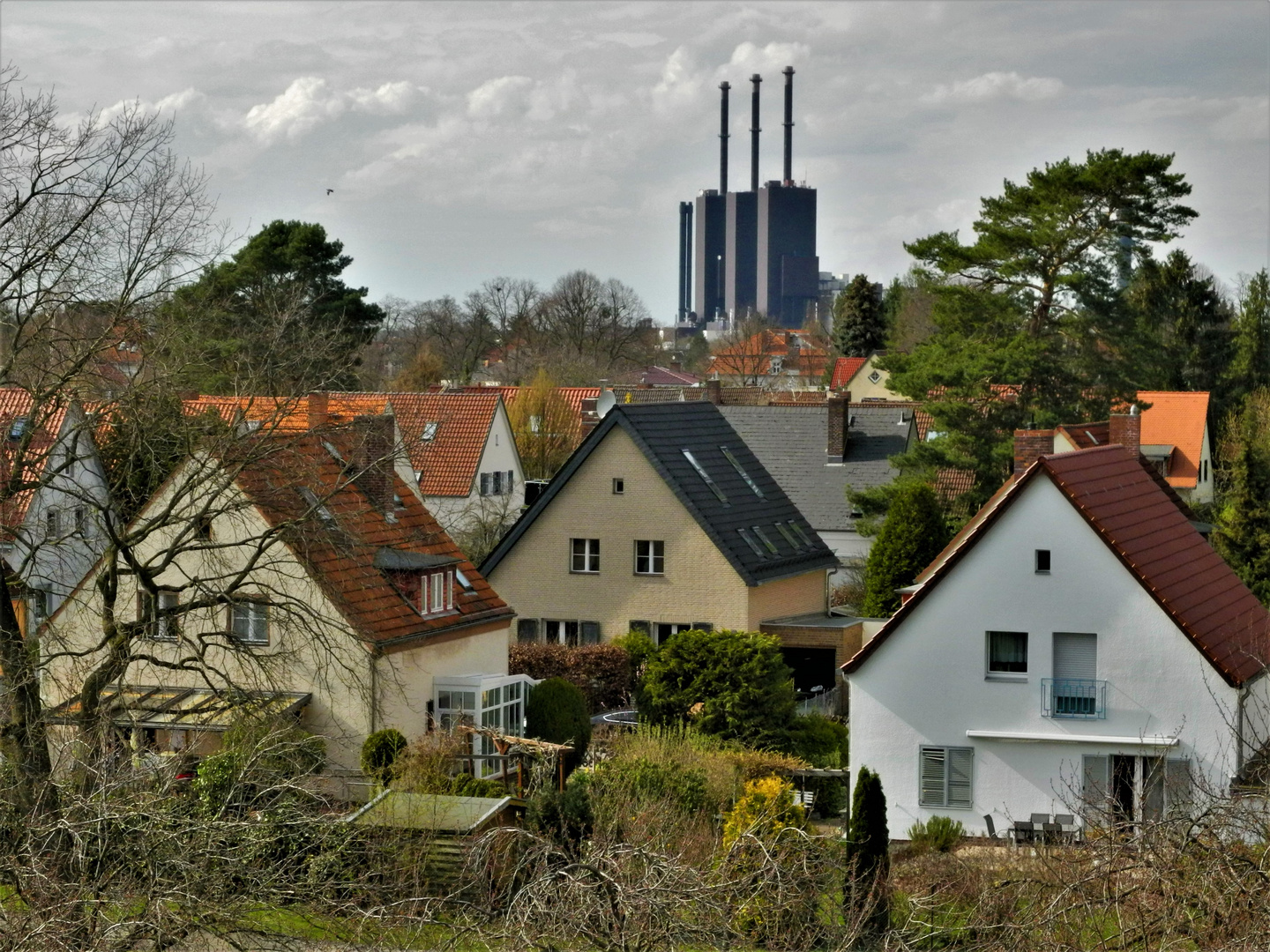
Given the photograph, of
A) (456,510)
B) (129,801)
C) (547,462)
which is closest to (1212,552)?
(129,801)

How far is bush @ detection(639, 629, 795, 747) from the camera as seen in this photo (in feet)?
98.3

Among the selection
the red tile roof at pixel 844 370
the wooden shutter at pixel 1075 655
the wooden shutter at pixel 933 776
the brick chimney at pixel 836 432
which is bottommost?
the wooden shutter at pixel 933 776

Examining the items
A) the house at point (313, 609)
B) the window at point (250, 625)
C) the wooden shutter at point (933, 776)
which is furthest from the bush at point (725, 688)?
the window at point (250, 625)

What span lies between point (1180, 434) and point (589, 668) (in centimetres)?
3432

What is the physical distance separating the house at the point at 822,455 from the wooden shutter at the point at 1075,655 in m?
23.3

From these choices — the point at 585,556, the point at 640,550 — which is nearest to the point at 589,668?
the point at 640,550

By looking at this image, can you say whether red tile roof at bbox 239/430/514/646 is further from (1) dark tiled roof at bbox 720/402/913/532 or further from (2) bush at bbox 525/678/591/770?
(1) dark tiled roof at bbox 720/402/913/532

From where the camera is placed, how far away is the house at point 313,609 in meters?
26.1

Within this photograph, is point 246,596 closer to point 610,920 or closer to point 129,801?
point 129,801

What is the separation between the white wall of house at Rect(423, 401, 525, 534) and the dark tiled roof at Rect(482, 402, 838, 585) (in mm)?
11956

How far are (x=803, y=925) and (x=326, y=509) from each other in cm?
1646

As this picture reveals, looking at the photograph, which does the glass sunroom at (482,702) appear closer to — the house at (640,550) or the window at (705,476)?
the house at (640,550)

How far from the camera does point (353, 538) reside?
27312 mm

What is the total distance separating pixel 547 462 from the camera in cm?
6247
